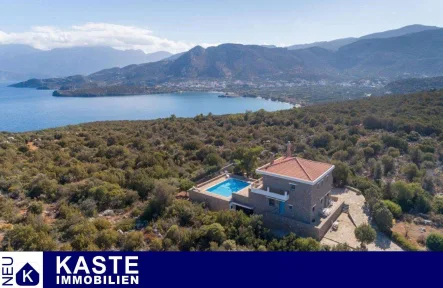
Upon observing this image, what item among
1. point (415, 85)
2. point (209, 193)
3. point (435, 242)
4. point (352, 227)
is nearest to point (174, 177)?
point (209, 193)

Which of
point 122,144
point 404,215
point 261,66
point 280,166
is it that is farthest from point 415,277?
point 261,66

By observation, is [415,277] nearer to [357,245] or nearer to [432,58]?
[357,245]

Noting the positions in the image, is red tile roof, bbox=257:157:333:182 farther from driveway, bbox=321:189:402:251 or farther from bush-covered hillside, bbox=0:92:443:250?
driveway, bbox=321:189:402:251

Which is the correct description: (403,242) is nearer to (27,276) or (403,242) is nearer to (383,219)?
(383,219)

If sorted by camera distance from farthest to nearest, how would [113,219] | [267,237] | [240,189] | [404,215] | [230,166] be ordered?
[230,166] → [240,189] → [404,215] → [113,219] → [267,237]

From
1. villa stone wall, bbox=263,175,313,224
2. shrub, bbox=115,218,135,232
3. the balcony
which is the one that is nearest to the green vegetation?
villa stone wall, bbox=263,175,313,224

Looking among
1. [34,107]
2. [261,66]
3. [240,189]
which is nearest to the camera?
[240,189]
